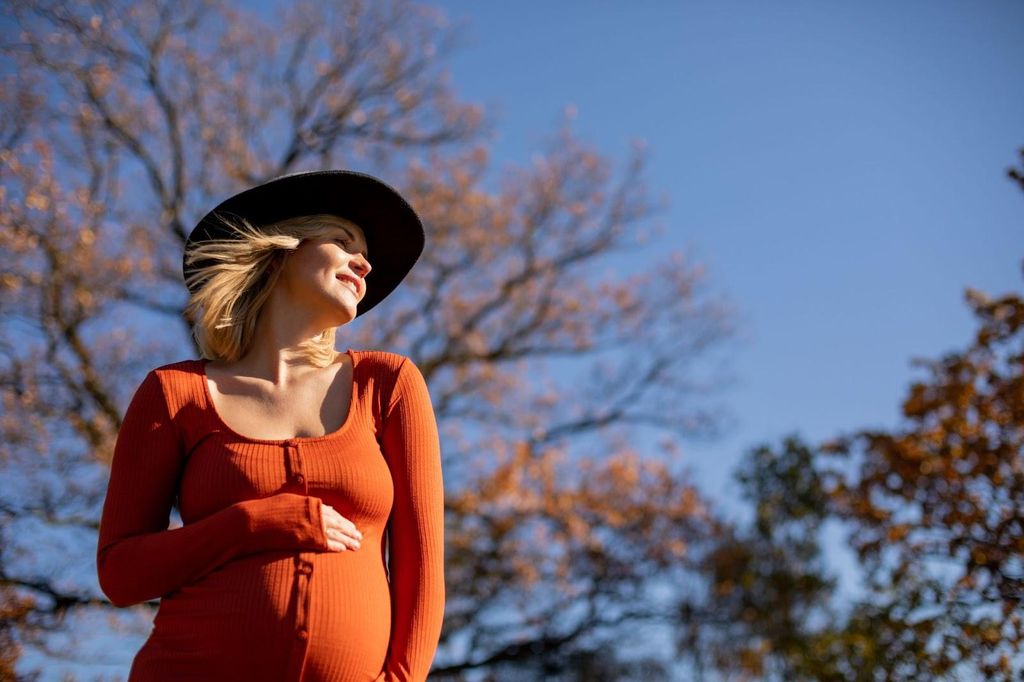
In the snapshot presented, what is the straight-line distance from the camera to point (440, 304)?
12.6 meters

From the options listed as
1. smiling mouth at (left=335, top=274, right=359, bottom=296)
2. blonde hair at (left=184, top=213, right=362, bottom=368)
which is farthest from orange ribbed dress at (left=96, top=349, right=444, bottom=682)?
smiling mouth at (left=335, top=274, right=359, bottom=296)

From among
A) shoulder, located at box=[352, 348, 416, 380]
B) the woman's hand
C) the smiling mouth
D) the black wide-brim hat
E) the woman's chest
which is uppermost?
the black wide-brim hat

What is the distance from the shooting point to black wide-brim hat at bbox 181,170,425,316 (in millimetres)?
2250

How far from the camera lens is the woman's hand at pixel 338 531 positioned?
1.82 m

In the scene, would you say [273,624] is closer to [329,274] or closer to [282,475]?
[282,475]

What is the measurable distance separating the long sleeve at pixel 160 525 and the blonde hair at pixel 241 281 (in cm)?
22

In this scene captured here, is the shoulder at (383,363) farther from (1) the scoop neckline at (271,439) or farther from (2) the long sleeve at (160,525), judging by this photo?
(2) the long sleeve at (160,525)

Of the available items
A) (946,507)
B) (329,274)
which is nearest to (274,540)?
(329,274)

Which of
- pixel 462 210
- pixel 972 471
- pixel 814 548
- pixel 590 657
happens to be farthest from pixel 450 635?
pixel 814 548

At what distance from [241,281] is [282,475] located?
54 cm

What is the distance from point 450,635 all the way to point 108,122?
708cm

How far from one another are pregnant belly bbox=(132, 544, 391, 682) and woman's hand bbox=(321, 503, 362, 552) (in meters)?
0.02

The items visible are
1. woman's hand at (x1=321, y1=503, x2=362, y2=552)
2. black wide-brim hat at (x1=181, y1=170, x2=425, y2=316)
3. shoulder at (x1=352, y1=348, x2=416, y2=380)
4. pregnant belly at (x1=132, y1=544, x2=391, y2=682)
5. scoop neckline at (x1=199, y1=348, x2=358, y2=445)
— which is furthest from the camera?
black wide-brim hat at (x1=181, y1=170, x2=425, y2=316)

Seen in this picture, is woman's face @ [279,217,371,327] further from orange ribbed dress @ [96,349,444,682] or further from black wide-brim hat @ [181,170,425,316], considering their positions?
orange ribbed dress @ [96,349,444,682]
